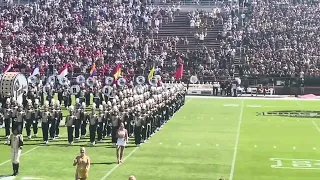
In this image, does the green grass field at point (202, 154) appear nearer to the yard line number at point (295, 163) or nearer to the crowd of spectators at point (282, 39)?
the yard line number at point (295, 163)

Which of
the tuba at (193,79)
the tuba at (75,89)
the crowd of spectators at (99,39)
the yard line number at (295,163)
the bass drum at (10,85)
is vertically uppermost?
the crowd of spectators at (99,39)

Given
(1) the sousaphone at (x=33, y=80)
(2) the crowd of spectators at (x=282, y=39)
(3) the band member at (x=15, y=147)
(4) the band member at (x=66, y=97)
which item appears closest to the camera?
(3) the band member at (x=15, y=147)

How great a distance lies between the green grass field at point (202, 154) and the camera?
59.5 ft

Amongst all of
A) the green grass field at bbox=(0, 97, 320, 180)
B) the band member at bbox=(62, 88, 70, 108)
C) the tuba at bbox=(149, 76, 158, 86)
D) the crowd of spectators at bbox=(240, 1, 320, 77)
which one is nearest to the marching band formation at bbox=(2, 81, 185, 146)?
the green grass field at bbox=(0, 97, 320, 180)

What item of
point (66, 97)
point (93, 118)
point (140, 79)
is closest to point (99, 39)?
point (140, 79)

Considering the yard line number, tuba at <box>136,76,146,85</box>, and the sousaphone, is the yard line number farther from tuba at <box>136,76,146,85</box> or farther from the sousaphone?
tuba at <box>136,76,146,85</box>

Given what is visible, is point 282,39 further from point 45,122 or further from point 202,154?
point 202,154

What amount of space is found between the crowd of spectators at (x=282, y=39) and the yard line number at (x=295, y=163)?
96.5 feet

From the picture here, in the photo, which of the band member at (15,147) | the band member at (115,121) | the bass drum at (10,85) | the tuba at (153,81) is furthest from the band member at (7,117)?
the tuba at (153,81)

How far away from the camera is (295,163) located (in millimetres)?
20078

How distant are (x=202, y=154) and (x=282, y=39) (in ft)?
109

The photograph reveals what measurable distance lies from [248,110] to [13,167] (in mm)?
21925

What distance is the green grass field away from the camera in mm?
18125

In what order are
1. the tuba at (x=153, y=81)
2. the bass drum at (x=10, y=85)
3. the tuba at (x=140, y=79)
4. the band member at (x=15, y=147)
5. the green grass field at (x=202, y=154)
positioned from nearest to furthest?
the band member at (x=15, y=147) → the green grass field at (x=202, y=154) → the bass drum at (x=10, y=85) → the tuba at (x=153, y=81) → the tuba at (x=140, y=79)
